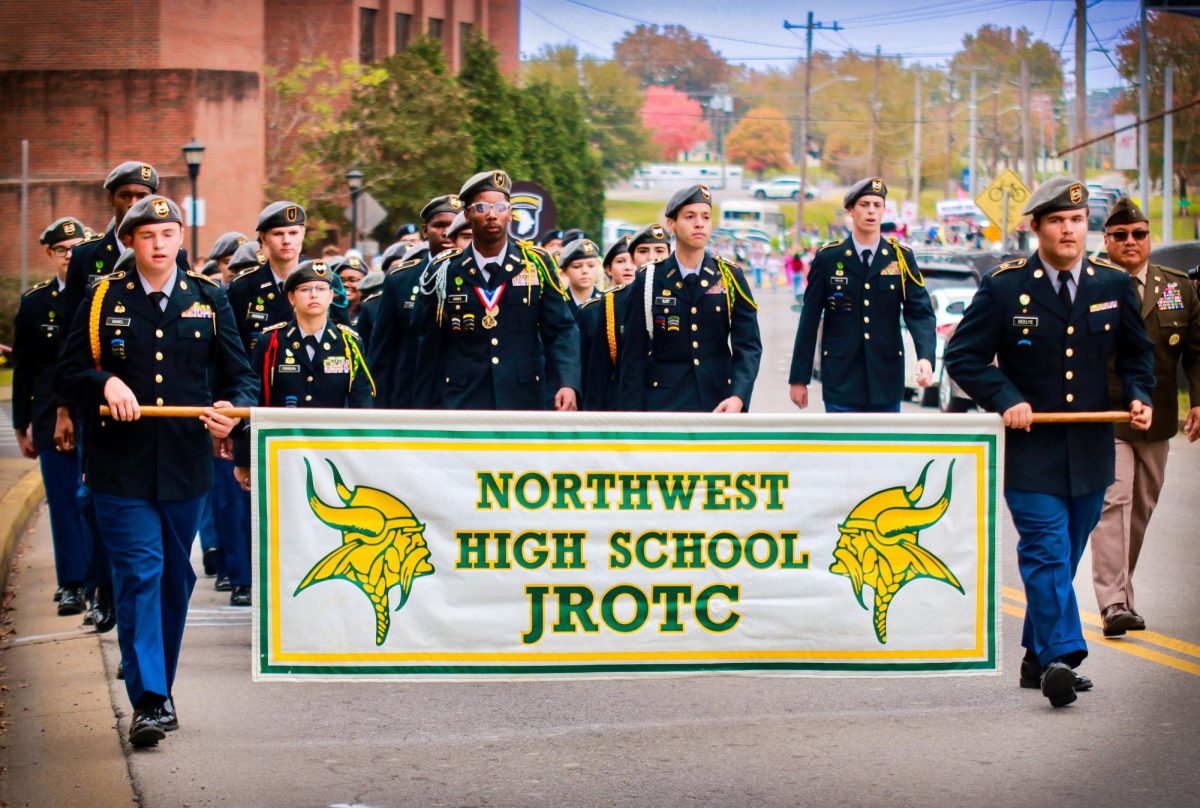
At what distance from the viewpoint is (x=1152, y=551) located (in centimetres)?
1260

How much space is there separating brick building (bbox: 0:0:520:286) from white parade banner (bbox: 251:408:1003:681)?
3587 cm

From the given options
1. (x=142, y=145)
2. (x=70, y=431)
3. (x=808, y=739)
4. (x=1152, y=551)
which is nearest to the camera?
(x=808, y=739)

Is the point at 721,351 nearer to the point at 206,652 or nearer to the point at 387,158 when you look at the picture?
the point at 206,652

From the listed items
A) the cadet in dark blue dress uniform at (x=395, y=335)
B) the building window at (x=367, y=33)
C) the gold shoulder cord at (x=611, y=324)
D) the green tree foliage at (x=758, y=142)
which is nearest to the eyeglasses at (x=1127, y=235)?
the gold shoulder cord at (x=611, y=324)

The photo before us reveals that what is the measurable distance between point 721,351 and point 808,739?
3069 millimetres

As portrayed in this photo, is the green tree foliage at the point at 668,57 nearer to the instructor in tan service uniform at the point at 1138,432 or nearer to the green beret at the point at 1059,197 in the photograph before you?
the instructor in tan service uniform at the point at 1138,432

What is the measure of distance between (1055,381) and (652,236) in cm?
482

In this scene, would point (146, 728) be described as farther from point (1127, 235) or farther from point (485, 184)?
point (1127, 235)

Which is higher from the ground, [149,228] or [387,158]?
[387,158]

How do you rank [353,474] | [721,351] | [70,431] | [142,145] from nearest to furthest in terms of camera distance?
[353,474] → [70,431] → [721,351] → [142,145]

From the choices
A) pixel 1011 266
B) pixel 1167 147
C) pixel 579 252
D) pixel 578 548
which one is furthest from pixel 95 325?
pixel 1167 147

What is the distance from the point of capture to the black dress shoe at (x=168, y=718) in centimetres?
750

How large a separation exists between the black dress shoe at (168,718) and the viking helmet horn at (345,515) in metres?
1.24

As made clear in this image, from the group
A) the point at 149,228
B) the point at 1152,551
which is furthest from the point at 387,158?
the point at 149,228
